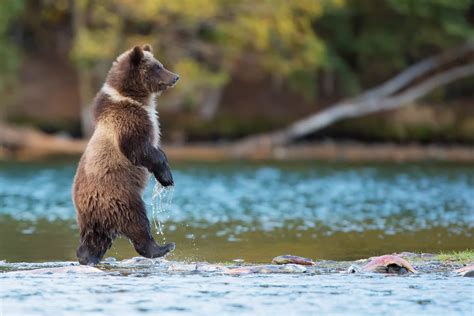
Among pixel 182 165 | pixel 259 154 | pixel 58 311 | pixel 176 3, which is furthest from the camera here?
pixel 259 154

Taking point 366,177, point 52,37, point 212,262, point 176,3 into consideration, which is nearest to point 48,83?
point 52,37

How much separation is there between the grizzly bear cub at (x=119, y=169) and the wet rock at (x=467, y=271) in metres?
3.43

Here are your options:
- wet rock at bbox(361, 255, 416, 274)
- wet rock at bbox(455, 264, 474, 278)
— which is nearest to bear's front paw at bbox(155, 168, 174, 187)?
wet rock at bbox(361, 255, 416, 274)

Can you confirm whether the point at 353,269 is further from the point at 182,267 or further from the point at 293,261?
the point at 182,267

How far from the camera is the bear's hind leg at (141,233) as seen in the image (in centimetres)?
1429

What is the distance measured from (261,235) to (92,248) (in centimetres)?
604

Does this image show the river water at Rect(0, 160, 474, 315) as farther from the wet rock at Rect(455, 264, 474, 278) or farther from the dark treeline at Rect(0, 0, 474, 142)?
the dark treeline at Rect(0, 0, 474, 142)

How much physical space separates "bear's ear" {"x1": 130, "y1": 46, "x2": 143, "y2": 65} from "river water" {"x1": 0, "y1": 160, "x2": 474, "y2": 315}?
2542mm

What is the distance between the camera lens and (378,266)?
13.9m

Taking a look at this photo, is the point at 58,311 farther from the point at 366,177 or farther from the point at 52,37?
the point at 52,37

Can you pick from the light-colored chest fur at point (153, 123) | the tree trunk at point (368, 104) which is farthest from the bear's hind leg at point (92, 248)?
the tree trunk at point (368, 104)

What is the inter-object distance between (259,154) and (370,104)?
4885 millimetres

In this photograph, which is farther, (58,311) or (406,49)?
(406,49)

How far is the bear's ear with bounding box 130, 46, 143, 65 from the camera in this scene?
14.6 m
